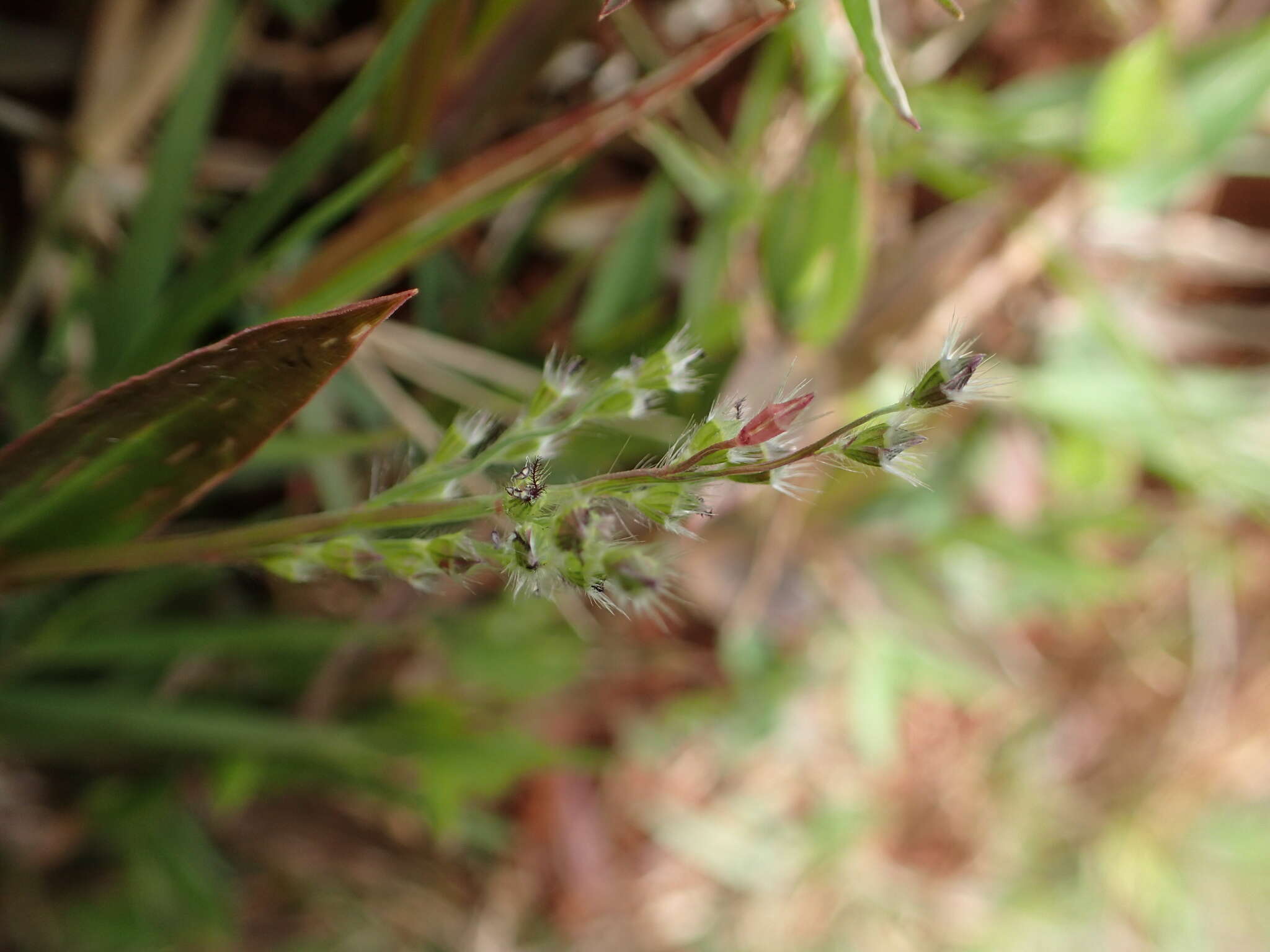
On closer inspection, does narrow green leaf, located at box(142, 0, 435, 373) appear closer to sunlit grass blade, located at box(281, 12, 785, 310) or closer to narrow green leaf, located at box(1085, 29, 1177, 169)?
sunlit grass blade, located at box(281, 12, 785, 310)

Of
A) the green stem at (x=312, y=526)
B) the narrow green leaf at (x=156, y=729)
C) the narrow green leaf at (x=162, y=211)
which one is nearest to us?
the green stem at (x=312, y=526)

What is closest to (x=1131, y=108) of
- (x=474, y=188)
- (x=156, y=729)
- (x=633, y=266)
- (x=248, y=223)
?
(x=633, y=266)

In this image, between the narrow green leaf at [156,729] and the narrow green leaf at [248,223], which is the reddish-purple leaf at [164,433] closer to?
the narrow green leaf at [248,223]

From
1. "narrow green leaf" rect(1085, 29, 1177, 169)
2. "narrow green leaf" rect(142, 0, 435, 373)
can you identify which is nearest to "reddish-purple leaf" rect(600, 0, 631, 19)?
"narrow green leaf" rect(142, 0, 435, 373)

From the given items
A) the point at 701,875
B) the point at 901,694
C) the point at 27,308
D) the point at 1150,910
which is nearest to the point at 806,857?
the point at 701,875

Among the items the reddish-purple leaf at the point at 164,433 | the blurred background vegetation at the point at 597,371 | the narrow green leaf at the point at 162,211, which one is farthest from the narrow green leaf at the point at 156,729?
the reddish-purple leaf at the point at 164,433

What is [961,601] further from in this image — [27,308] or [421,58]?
[27,308]
